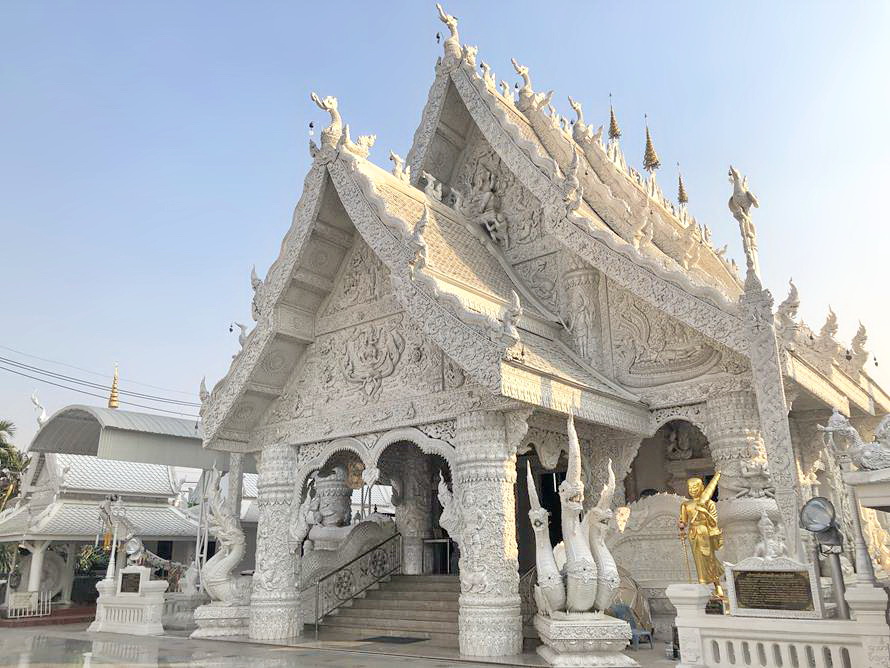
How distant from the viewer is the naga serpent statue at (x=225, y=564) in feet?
30.8

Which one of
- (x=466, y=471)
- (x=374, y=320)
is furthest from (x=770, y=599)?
(x=374, y=320)

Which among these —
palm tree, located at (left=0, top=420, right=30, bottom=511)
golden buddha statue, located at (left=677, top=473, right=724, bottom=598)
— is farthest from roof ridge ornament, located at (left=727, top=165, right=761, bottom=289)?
palm tree, located at (left=0, top=420, right=30, bottom=511)

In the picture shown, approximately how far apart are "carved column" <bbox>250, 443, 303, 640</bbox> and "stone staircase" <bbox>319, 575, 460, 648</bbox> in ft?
2.41

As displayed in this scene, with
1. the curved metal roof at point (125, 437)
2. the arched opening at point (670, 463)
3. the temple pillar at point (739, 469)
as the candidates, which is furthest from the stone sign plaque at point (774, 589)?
the curved metal roof at point (125, 437)

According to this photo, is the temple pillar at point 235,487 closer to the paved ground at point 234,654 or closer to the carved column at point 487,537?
the paved ground at point 234,654

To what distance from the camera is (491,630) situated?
22.3 ft

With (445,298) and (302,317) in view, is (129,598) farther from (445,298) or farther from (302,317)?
(445,298)

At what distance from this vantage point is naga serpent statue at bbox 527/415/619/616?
6.47 meters

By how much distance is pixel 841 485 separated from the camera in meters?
7.90

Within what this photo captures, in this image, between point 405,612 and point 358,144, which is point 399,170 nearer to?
point 358,144

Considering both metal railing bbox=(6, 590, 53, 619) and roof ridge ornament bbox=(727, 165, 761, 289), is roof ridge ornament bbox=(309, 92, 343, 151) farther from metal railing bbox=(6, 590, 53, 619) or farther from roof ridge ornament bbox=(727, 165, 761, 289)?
metal railing bbox=(6, 590, 53, 619)

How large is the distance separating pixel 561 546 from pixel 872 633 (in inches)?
110

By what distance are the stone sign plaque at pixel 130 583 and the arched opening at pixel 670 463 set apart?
7078 millimetres

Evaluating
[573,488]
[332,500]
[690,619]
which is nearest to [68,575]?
[332,500]
